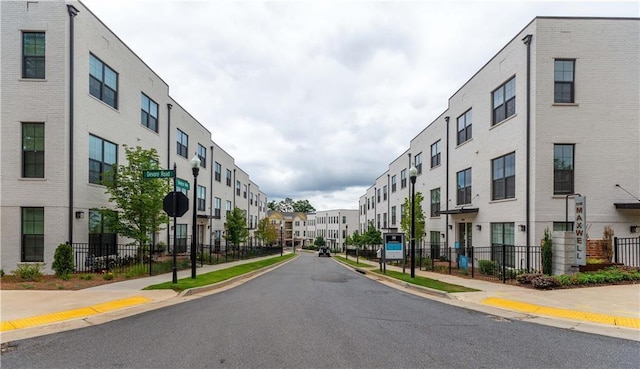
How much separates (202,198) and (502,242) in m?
24.7

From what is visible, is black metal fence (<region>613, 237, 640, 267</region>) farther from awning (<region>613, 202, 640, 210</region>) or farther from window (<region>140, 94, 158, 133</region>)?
window (<region>140, 94, 158, 133</region>)

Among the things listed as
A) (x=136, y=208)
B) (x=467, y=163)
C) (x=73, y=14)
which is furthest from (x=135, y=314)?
(x=467, y=163)

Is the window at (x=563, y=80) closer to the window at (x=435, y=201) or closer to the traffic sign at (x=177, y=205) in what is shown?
the window at (x=435, y=201)

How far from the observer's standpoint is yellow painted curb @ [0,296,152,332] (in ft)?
Answer: 23.4

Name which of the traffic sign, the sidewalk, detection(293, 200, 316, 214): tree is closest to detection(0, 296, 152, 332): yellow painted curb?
the sidewalk

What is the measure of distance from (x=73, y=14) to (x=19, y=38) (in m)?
2.27

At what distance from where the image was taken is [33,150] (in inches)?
585

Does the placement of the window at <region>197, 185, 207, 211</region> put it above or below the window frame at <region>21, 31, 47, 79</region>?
below

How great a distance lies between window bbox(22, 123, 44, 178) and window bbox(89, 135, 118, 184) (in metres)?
2.03

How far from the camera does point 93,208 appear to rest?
1642 cm

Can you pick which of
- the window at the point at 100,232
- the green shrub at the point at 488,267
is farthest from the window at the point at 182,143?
the green shrub at the point at 488,267

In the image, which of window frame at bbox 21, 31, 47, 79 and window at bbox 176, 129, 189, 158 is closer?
window frame at bbox 21, 31, 47, 79

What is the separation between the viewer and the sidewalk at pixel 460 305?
7271 mm

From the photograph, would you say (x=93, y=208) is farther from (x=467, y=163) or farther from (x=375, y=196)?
(x=375, y=196)
